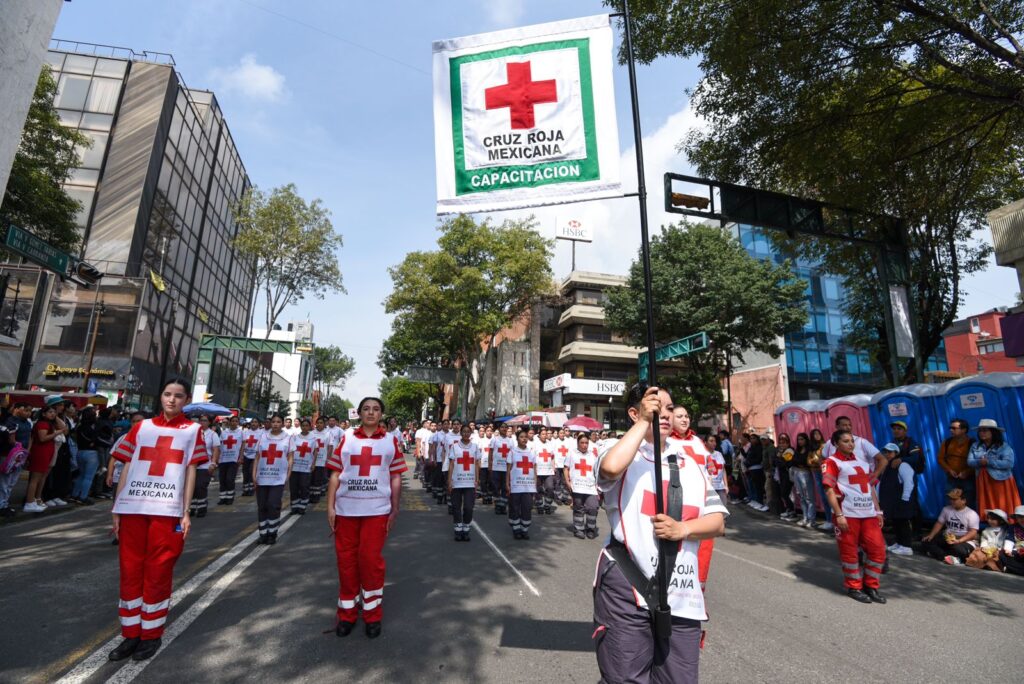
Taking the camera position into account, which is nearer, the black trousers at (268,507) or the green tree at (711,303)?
the black trousers at (268,507)

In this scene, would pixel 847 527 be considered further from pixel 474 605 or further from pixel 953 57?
pixel 953 57

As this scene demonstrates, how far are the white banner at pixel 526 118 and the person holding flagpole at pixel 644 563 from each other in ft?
6.25

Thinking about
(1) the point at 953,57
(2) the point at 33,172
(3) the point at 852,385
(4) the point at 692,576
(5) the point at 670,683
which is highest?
(2) the point at 33,172

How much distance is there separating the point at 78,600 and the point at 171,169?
1201 inches

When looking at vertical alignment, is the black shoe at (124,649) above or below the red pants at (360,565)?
below

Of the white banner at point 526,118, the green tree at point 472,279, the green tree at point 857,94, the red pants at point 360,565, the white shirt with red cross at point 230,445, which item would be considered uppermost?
the green tree at point 472,279

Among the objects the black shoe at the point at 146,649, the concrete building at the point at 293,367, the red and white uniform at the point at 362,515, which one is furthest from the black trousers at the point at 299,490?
the concrete building at the point at 293,367

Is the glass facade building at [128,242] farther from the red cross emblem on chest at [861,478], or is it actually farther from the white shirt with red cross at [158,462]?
the red cross emblem on chest at [861,478]

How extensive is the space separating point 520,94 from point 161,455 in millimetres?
3947

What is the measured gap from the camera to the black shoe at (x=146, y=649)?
11.7 ft

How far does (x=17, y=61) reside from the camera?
4230 millimetres

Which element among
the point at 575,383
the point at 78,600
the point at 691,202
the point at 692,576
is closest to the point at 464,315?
the point at 575,383

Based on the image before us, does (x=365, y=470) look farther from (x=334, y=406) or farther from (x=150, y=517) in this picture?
(x=334, y=406)

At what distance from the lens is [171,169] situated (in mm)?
28453
